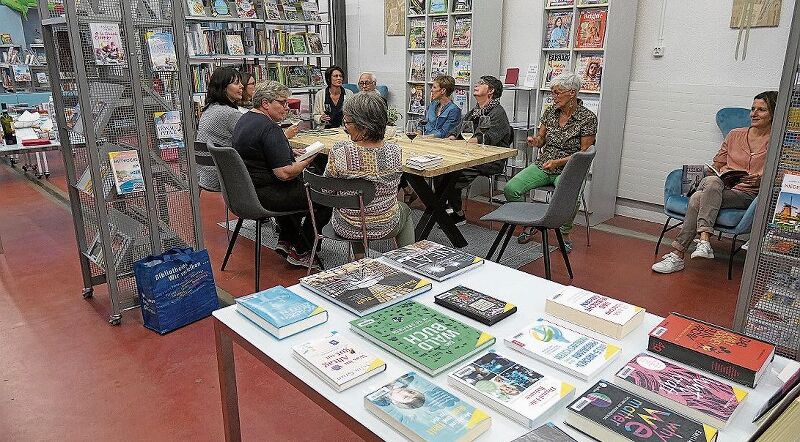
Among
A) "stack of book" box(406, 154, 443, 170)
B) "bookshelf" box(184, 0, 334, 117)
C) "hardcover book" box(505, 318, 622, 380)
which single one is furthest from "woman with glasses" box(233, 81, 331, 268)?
"bookshelf" box(184, 0, 334, 117)

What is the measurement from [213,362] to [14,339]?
124cm

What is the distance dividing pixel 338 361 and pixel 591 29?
4.51m

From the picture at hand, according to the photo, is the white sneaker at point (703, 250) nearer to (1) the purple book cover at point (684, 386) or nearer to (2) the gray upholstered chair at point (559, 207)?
(2) the gray upholstered chair at point (559, 207)

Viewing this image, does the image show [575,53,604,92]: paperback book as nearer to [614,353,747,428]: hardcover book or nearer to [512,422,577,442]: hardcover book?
[614,353,747,428]: hardcover book

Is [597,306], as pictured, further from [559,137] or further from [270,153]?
[559,137]

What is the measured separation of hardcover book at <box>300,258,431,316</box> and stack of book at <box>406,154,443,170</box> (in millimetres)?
1668

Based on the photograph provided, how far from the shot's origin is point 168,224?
3.35 meters

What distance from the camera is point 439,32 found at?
6199 mm

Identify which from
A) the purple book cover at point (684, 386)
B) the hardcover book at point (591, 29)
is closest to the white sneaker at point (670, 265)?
the hardcover book at point (591, 29)

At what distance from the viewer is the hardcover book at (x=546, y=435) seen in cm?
111

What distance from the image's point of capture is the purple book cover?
3.92 feet

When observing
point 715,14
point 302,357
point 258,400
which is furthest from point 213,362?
point 715,14

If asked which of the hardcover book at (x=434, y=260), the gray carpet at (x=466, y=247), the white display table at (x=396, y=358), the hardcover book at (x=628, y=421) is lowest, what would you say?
the gray carpet at (x=466, y=247)

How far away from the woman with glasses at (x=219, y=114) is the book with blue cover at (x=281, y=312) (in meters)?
2.71
